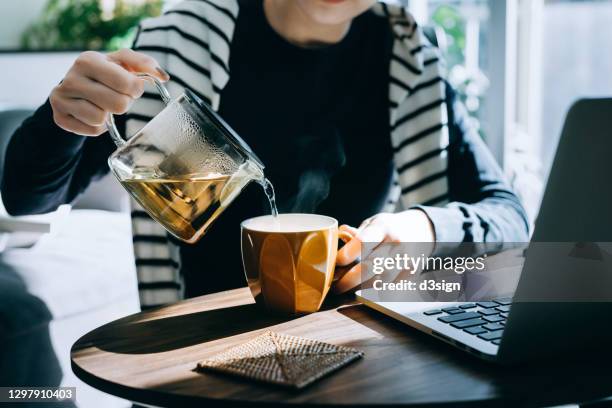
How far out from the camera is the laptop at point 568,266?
47 cm

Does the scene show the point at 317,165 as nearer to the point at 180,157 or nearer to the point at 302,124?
the point at 302,124

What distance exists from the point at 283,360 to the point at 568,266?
256mm

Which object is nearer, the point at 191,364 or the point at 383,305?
the point at 191,364

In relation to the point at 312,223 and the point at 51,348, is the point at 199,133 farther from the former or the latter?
the point at 51,348

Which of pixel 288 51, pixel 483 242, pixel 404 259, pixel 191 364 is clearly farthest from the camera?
pixel 288 51

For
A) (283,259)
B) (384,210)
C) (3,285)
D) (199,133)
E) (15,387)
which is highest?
(199,133)

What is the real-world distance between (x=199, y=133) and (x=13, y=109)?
1.45m

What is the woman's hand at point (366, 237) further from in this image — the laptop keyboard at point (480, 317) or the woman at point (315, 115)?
the woman at point (315, 115)

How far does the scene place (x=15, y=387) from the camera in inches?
46.7

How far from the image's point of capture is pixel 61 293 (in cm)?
137

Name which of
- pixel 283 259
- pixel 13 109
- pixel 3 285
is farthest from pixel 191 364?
pixel 13 109

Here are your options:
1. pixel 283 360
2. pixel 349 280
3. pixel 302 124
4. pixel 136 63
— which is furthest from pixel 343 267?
pixel 302 124

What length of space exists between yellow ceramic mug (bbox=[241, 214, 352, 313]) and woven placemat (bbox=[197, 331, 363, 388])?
0.07 meters

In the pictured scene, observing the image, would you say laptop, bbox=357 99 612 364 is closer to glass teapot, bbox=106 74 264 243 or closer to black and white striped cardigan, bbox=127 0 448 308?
glass teapot, bbox=106 74 264 243
